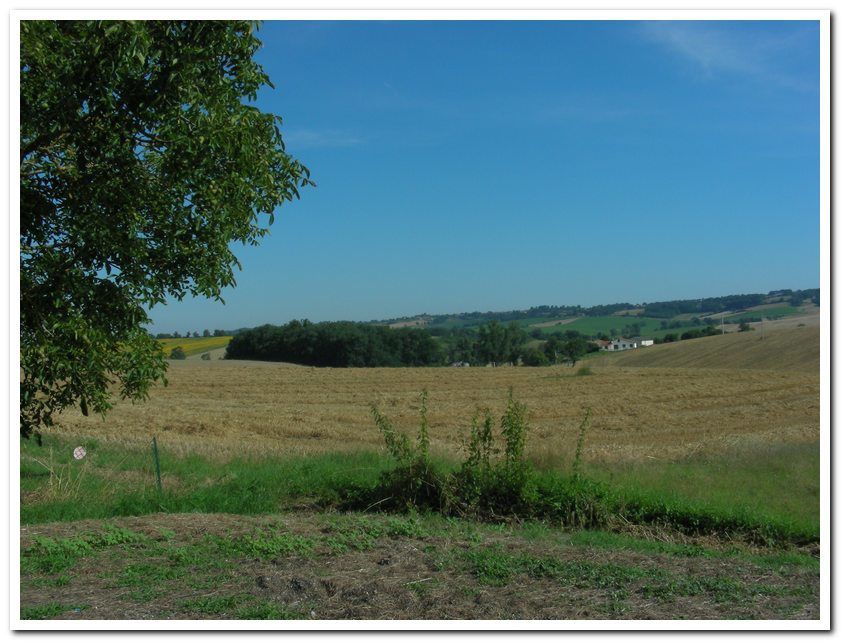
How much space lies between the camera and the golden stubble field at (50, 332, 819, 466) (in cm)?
1642

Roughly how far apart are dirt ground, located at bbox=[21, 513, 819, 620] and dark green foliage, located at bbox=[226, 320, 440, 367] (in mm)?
43117

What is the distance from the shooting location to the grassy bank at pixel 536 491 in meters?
7.65

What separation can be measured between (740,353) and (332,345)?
25.7m

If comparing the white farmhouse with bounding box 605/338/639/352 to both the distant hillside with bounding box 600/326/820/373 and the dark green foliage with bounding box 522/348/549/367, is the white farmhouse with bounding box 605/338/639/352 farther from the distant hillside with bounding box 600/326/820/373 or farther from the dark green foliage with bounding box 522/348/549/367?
the dark green foliage with bounding box 522/348/549/367

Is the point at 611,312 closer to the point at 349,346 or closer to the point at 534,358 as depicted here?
the point at 534,358

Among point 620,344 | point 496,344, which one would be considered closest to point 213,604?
point 496,344

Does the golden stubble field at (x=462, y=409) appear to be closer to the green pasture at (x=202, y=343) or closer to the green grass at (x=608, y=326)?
the green pasture at (x=202, y=343)

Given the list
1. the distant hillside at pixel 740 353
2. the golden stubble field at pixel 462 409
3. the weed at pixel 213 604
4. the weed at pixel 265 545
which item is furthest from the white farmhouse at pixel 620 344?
the weed at pixel 213 604

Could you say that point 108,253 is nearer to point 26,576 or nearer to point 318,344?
point 26,576

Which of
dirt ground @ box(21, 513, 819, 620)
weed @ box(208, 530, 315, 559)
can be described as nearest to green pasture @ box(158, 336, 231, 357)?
weed @ box(208, 530, 315, 559)

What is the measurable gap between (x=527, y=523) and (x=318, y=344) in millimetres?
43099

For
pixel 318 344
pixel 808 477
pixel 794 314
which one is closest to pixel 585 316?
pixel 318 344

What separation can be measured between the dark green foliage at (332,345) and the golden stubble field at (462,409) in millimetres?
5654
